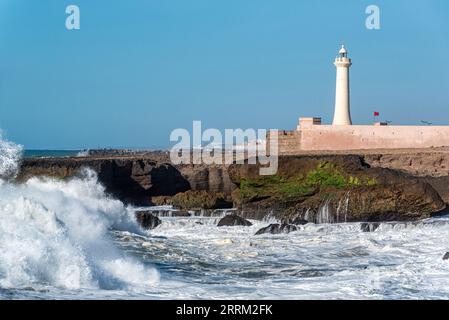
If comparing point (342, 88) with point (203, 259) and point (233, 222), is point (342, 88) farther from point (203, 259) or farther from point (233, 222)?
point (203, 259)

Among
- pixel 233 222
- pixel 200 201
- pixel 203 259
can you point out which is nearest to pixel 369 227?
pixel 233 222

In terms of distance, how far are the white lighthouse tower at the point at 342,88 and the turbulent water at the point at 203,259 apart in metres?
18.6

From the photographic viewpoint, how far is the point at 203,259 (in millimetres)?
12547

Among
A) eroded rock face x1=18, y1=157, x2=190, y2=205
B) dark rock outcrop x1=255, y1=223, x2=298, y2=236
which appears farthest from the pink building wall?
dark rock outcrop x1=255, y1=223, x2=298, y2=236

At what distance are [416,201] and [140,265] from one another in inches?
329

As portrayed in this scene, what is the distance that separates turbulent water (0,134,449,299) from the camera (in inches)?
357

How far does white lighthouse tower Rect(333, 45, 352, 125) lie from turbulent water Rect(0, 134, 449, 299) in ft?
61.2

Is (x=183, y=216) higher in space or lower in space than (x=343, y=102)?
lower

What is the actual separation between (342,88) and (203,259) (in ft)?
79.3

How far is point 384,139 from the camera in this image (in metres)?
32.4

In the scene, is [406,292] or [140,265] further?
[140,265]

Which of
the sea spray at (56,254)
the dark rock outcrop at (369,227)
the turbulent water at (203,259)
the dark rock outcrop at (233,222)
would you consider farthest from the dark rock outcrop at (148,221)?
the dark rock outcrop at (369,227)
